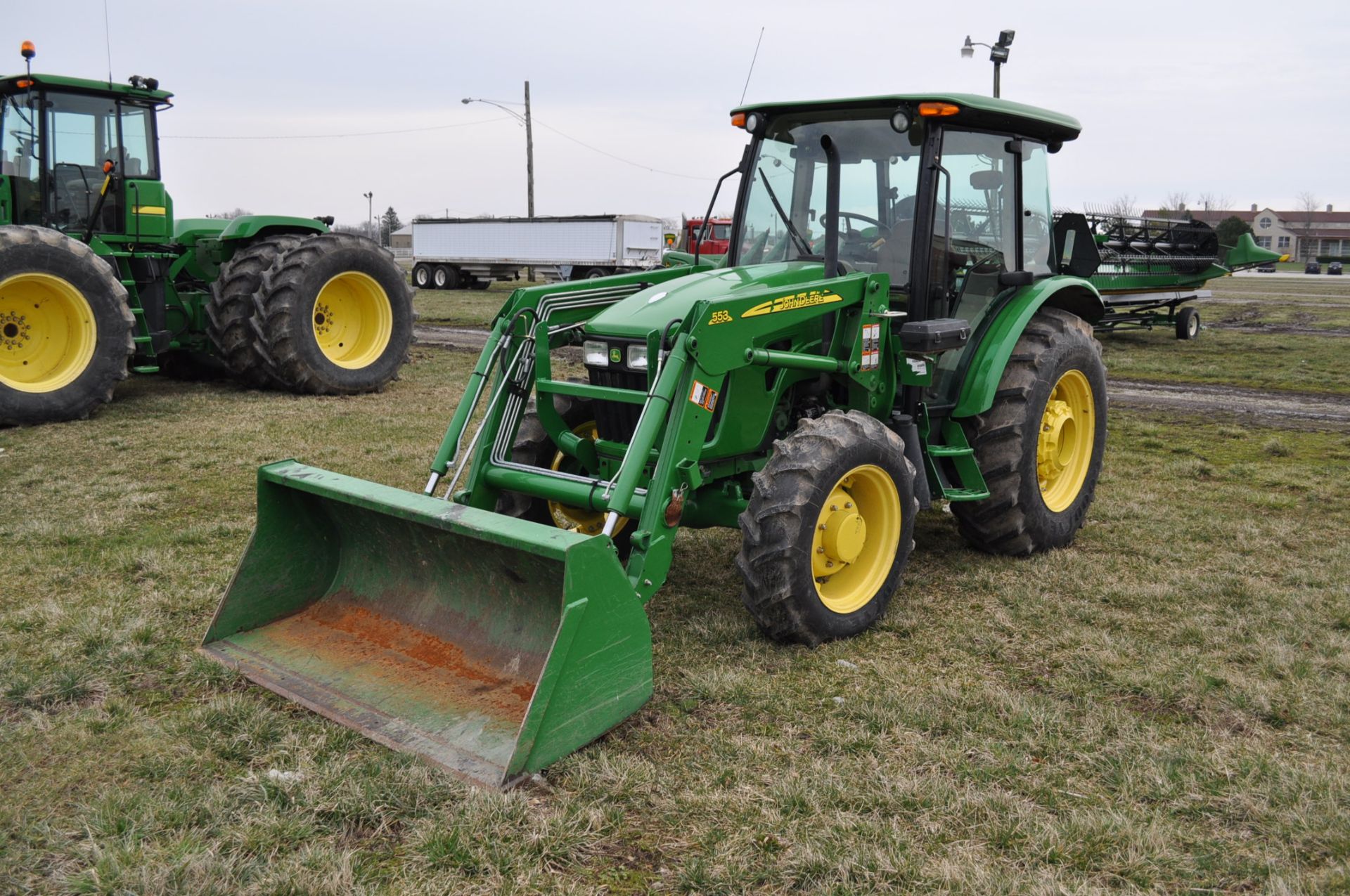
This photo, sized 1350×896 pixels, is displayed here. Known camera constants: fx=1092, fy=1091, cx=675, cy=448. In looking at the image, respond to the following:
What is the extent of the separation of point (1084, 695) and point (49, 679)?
3.80m

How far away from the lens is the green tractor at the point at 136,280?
29.2 ft

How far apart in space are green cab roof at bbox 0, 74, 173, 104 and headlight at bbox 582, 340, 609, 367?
758cm

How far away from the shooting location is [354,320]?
1132 cm

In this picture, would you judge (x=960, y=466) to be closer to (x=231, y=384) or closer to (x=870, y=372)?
(x=870, y=372)

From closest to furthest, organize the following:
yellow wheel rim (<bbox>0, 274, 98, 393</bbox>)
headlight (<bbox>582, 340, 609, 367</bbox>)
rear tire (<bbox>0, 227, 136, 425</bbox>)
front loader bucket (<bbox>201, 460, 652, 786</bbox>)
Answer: front loader bucket (<bbox>201, 460, 652, 786</bbox>)
headlight (<bbox>582, 340, 609, 367</bbox>)
rear tire (<bbox>0, 227, 136, 425</bbox>)
yellow wheel rim (<bbox>0, 274, 98, 393</bbox>)

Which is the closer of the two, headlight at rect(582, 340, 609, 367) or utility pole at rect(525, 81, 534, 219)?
headlight at rect(582, 340, 609, 367)

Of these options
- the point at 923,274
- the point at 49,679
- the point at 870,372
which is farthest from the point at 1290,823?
the point at 49,679

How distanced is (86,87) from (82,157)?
0.63 meters

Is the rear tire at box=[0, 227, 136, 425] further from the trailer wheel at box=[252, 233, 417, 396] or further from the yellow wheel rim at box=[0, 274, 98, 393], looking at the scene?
the trailer wheel at box=[252, 233, 417, 396]

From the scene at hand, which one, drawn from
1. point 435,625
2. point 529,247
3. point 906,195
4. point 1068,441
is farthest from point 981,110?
point 529,247

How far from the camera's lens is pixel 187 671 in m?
4.12

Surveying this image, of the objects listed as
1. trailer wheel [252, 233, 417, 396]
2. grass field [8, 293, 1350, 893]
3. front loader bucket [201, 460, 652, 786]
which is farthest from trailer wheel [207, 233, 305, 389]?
front loader bucket [201, 460, 652, 786]

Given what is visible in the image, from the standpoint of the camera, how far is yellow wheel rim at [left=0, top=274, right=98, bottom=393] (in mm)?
8828

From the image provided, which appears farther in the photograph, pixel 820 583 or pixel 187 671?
pixel 820 583
